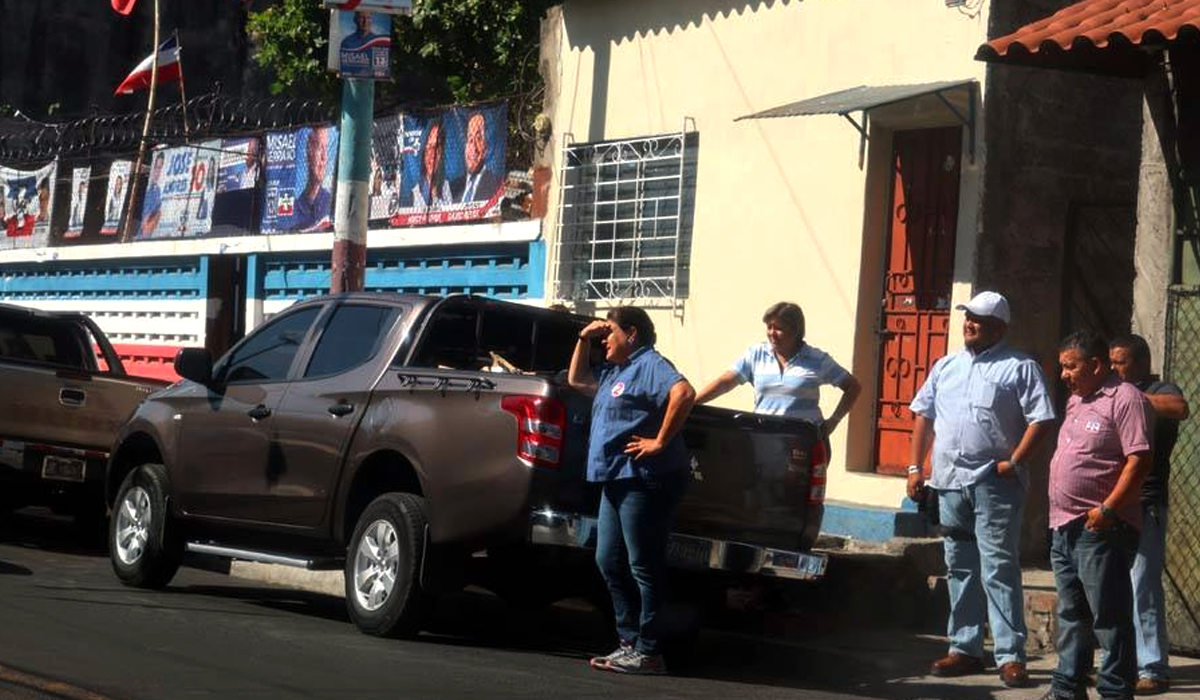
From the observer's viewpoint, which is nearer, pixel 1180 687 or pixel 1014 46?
pixel 1180 687

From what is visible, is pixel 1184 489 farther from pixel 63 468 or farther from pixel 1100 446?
pixel 63 468

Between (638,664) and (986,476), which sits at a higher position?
(986,476)

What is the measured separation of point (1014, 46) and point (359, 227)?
5.98m

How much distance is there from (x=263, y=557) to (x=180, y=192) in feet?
43.1

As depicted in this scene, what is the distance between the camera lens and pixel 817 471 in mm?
9219

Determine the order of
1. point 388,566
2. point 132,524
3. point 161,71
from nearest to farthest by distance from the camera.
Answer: point 388,566, point 132,524, point 161,71

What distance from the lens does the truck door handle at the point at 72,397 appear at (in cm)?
1305

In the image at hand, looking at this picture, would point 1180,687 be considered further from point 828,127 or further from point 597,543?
point 828,127

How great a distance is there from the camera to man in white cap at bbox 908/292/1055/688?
28.6ft

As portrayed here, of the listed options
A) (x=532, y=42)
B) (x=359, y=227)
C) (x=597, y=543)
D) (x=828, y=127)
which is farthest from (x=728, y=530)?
(x=532, y=42)

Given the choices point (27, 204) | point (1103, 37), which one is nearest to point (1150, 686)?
point (1103, 37)

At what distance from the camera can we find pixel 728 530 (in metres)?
8.98

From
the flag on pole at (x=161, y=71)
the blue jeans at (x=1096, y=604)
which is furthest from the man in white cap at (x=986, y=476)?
the flag on pole at (x=161, y=71)

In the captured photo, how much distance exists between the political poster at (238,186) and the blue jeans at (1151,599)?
14.0 meters
